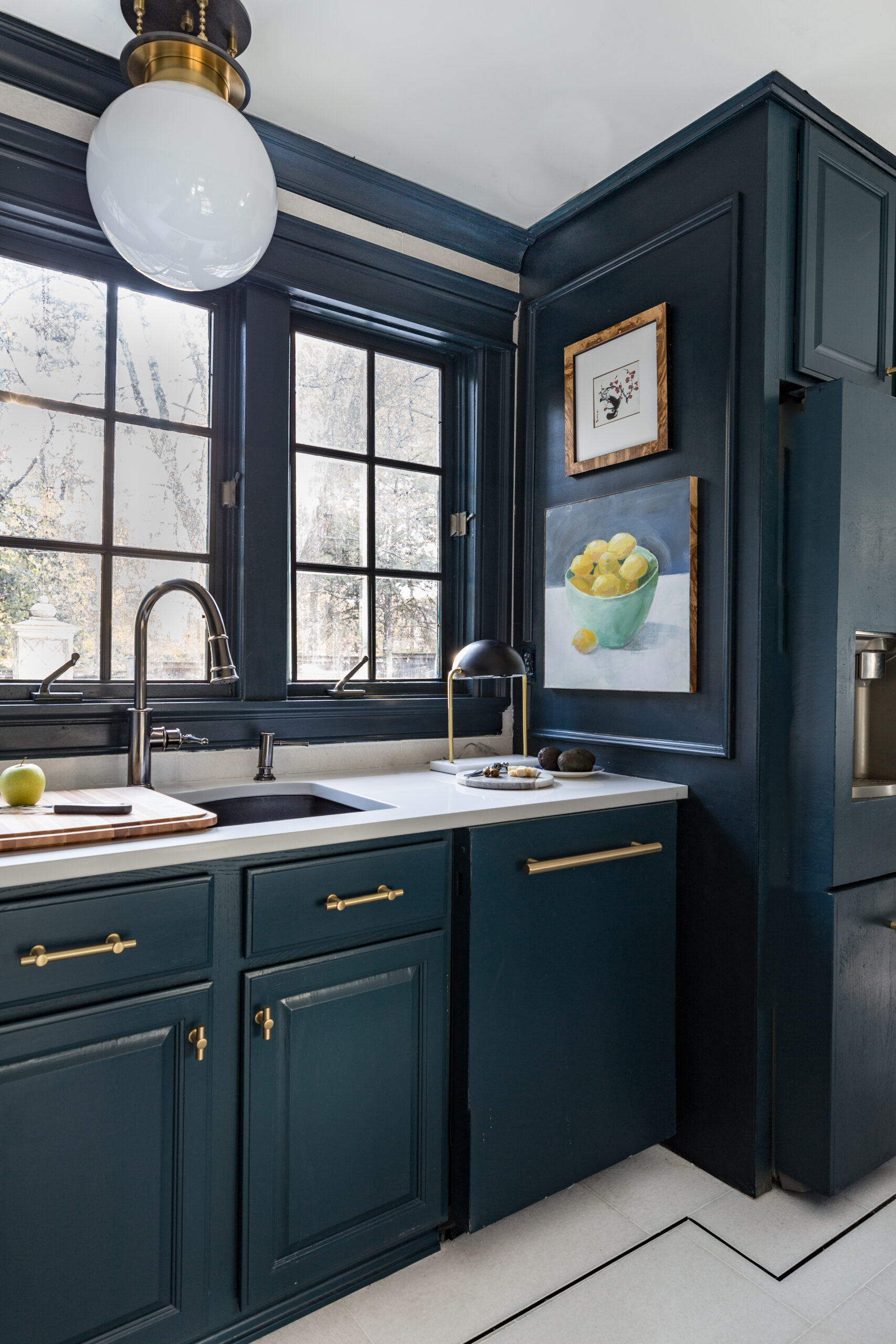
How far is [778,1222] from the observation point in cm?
177

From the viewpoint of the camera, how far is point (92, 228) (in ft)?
6.11

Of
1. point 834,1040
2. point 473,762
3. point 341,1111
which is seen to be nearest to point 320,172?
point 473,762

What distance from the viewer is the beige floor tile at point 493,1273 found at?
1.48 meters

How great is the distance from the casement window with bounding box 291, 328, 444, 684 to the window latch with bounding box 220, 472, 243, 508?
19 centimetres

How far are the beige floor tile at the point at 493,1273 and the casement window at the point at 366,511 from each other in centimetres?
138

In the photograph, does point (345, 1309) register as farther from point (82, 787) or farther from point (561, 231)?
point (561, 231)

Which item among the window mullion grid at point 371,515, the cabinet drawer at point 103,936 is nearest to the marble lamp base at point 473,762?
the window mullion grid at point 371,515

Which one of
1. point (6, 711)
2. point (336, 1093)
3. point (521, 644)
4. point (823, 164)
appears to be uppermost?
point (823, 164)

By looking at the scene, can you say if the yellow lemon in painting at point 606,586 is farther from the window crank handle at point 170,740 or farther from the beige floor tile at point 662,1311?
the beige floor tile at point 662,1311

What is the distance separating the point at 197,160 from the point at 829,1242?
2496 mm

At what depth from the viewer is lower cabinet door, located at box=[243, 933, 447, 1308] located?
1395 mm

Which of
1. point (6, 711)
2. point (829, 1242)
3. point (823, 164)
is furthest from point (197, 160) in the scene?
point (829, 1242)

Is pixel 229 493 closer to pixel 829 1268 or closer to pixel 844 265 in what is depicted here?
pixel 844 265

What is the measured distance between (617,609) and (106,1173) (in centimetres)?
165
